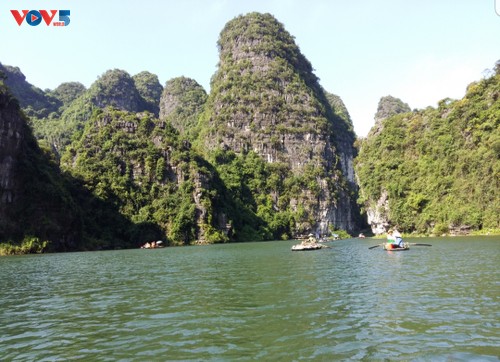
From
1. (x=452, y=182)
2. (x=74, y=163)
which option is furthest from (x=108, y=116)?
(x=452, y=182)

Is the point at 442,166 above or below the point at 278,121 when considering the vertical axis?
below

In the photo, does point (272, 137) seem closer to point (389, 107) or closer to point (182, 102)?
point (182, 102)

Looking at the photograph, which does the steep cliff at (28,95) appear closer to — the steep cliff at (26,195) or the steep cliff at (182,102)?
the steep cliff at (182,102)

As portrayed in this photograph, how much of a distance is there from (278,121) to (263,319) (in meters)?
120

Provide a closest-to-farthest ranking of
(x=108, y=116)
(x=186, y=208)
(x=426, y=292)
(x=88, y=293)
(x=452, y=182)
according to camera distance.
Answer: (x=426, y=292), (x=88, y=293), (x=452, y=182), (x=186, y=208), (x=108, y=116)

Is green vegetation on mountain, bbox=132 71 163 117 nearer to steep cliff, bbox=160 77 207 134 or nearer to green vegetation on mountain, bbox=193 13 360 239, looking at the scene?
steep cliff, bbox=160 77 207 134

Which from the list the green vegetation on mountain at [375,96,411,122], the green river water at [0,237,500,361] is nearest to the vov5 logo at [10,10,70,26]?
the green river water at [0,237,500,361]

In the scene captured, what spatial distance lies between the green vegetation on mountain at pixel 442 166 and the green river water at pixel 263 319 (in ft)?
177

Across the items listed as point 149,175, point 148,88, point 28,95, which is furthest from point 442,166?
point 148,88

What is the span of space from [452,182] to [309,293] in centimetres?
7111

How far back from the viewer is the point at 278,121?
12988cm

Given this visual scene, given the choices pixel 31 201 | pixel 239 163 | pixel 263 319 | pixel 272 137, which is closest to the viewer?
pixel 263 319

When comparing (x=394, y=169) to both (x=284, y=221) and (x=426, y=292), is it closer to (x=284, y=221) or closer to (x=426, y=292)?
(x=284, y=221)

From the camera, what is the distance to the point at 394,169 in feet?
302
